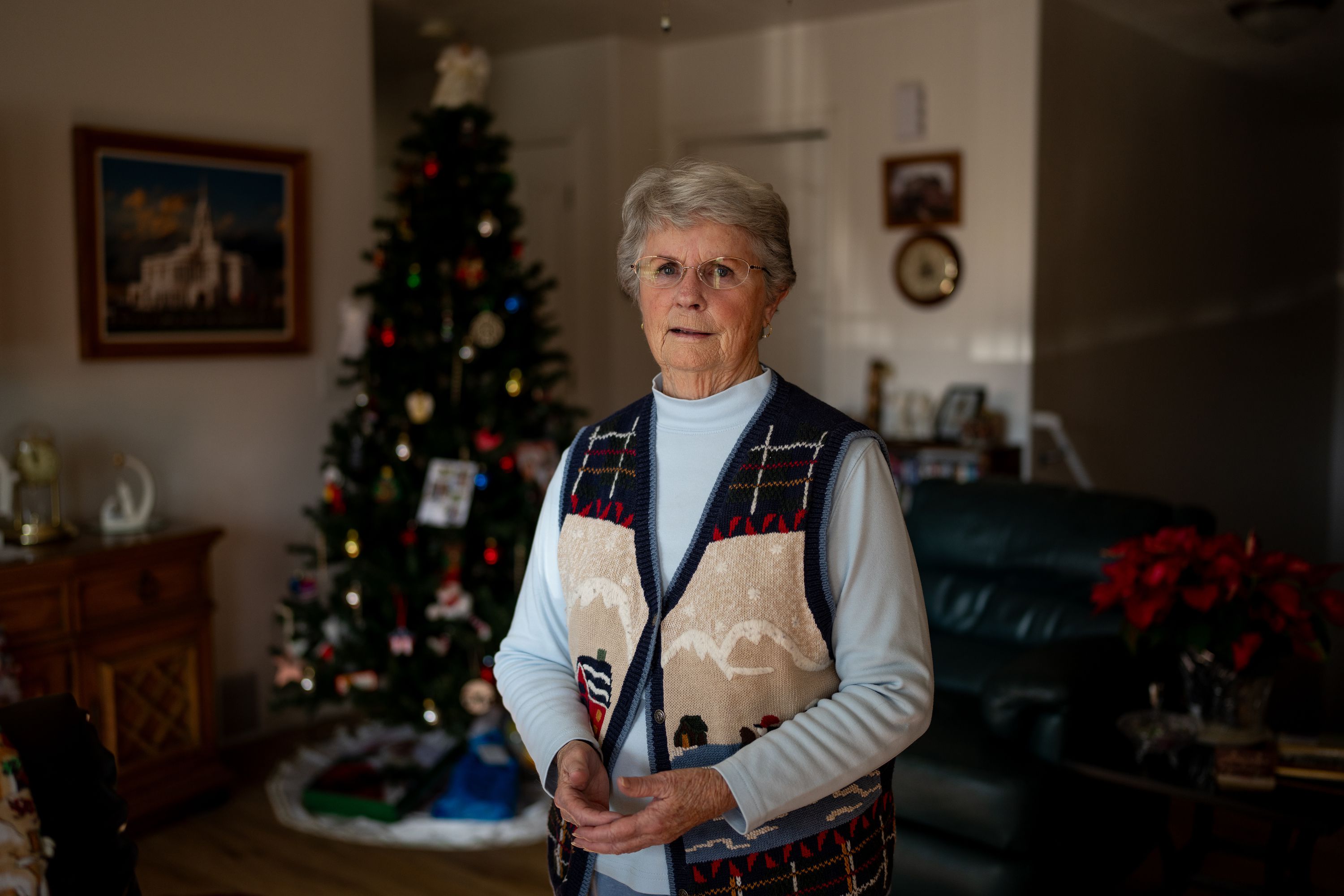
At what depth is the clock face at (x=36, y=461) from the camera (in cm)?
306

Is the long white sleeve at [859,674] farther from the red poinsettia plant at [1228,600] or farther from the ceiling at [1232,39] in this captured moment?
the ceiling at [1232,39]

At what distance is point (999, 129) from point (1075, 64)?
50 cm

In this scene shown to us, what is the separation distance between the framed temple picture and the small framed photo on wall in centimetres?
232

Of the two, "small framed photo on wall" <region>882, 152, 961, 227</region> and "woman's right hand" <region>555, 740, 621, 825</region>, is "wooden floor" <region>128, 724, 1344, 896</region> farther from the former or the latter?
"small framed photo on wall" <region>882, 152, 961, 227</region>

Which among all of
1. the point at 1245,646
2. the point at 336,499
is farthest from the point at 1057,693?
the point at 336,499

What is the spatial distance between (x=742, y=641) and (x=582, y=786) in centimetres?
24

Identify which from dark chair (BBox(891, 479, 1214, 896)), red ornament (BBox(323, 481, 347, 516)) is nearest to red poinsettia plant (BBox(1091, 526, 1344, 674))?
dark chair (BBox(891, 479, 1214, 896))

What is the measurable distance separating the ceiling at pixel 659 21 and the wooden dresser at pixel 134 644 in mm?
2365

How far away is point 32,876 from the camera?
141 centimetres

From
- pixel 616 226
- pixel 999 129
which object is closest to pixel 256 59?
pixel 616 226

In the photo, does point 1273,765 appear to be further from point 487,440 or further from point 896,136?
Answer: point 896,136

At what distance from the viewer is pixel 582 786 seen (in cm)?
125

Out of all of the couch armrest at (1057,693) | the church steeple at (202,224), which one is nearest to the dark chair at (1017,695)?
the couch armrest at (1057,693)

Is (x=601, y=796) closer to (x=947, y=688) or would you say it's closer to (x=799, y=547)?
(x=799, y=547)
